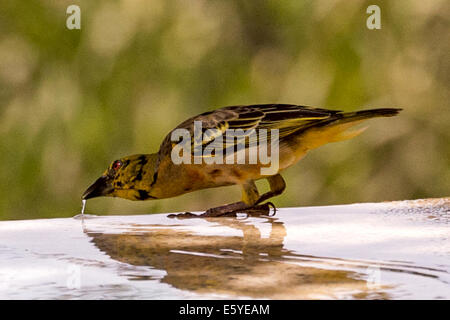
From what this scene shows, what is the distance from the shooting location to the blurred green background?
4633 millimetres

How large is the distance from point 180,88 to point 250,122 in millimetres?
1160

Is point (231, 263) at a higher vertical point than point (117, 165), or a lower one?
lower

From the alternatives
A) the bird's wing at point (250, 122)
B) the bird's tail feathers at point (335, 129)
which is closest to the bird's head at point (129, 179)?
the bird's wing at point (250, 122)

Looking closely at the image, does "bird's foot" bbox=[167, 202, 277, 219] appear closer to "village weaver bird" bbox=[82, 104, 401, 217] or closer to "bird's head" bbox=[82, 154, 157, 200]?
"village weaver bird" bbox=[82, 104, 401, 217]

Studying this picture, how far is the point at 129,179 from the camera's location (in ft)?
12.7

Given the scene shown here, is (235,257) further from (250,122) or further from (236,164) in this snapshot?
(250,122)

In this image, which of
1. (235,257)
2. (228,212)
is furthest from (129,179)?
(235,257)

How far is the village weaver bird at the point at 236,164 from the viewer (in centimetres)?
356

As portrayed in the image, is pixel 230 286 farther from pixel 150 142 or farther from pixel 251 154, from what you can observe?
pixel 150 142

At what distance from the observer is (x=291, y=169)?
4730mm

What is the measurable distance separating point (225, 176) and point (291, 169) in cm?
115

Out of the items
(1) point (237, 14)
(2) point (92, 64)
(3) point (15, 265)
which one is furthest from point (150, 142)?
(3) point (15, 265)
